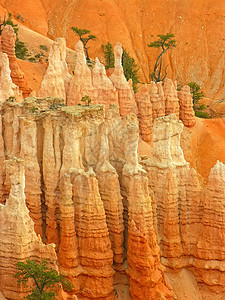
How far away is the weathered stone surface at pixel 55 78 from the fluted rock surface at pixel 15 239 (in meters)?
13.9

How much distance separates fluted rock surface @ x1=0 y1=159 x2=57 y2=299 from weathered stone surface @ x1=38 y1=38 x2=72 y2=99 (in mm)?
13879

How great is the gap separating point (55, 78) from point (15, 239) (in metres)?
16.4

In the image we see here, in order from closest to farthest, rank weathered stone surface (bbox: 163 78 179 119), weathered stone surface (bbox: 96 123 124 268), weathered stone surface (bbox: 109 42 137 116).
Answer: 1. weathered stone surface (bbox: 96 123 124 268)
2. weathered stone surface (bbox: 109 42 137 116)
3. weathered stone surface (bbox: 163 78 179 119)

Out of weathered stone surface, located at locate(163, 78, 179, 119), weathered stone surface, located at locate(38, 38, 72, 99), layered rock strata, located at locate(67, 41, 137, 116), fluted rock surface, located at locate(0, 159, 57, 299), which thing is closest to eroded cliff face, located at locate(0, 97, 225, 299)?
fluted rock surface, located at locate(0, 159, 57, 299)

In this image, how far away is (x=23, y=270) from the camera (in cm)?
2128

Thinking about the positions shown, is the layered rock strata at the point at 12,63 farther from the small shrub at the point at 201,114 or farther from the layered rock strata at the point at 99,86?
the small shrub at the point at 201,114

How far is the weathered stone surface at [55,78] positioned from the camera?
3484 centimetres

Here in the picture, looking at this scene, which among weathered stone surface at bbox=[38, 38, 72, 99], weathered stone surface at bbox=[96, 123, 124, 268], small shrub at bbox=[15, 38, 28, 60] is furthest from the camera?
small shrub at bbox=[15, 38, 28, 60]

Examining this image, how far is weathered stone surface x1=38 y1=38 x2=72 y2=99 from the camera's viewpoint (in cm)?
3484

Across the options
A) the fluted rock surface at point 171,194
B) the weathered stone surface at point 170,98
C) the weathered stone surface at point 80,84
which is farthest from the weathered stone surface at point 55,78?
the weathered stone surface at point 170,98

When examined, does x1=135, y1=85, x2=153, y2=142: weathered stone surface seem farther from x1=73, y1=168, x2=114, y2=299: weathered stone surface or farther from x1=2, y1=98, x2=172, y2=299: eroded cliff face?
x1=73, y1=168, x2=114, y2=299: weathered stone surface

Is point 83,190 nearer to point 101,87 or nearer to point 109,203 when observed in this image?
point 109,203

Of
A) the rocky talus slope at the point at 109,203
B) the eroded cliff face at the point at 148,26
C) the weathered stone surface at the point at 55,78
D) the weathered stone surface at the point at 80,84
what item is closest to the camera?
the rocky talus slope at the point at 109,203

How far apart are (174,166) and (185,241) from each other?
3.85 meters
